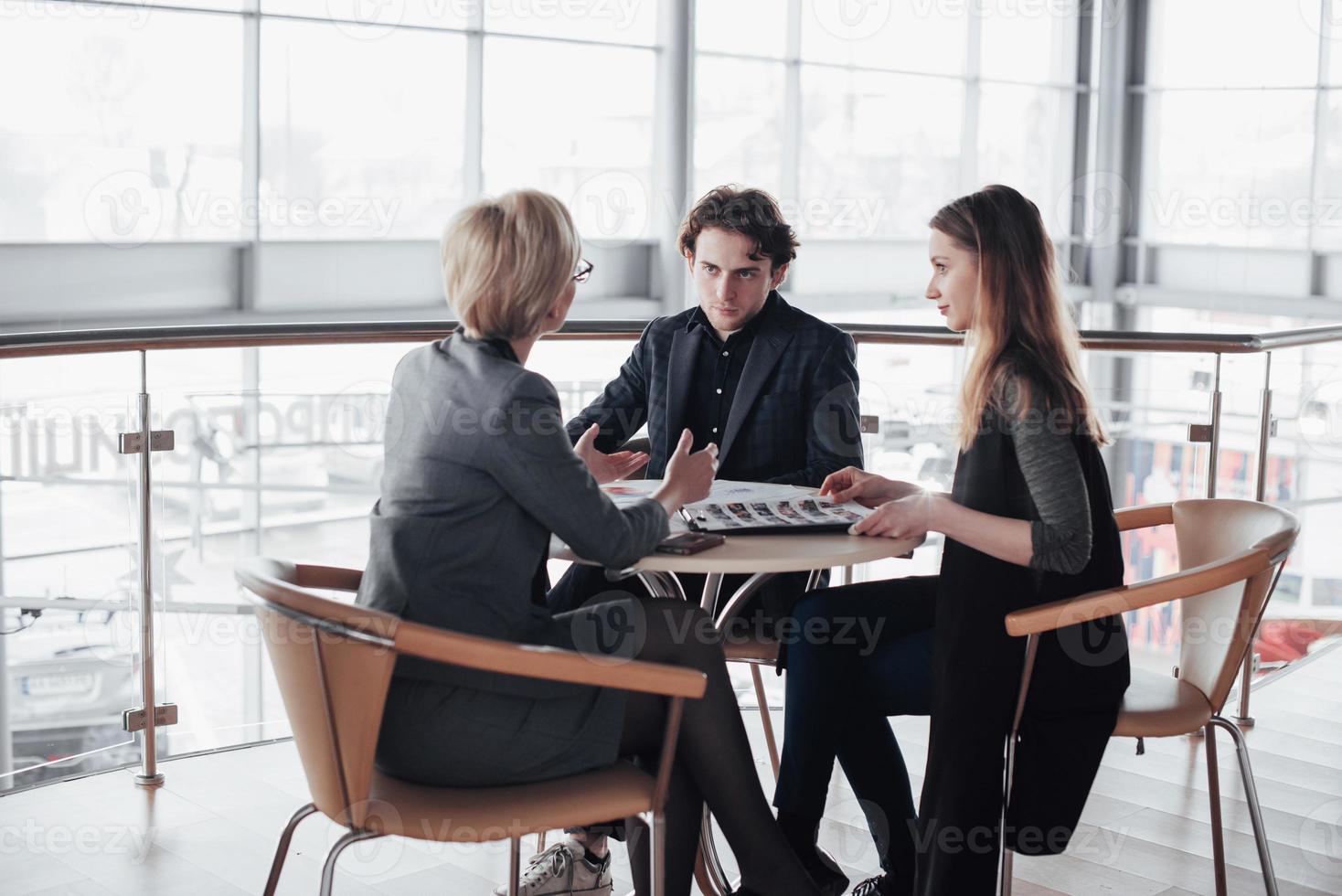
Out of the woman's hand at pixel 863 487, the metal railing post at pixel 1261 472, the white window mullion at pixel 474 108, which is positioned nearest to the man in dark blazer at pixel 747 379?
the woman's hand at pixel 863 487

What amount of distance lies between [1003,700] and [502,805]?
0.74 meters

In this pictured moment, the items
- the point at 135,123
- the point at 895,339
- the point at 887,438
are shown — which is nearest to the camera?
the point at 895,339

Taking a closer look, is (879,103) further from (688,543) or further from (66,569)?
(688,543)

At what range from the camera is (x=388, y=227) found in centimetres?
834

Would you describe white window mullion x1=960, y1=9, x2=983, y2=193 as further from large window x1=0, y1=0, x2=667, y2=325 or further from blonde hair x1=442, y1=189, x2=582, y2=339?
blonde hair x1=442, y1=189, x2=582, y2=339

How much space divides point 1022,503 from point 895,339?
1.35 meters

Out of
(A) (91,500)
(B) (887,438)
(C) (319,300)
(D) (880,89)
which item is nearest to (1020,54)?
(D) (880,89)

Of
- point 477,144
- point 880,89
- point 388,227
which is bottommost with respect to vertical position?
point 388,227

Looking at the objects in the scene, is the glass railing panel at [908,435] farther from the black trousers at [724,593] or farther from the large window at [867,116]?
the large window at [867,116]

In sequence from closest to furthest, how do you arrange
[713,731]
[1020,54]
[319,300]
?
[713,731] → [319,300] → [1020,54]

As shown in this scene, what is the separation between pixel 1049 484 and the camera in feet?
5.97

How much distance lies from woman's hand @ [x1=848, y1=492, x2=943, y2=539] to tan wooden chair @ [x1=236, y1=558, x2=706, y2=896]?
0.46 metres

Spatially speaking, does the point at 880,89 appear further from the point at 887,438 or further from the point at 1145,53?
the point at 887,438

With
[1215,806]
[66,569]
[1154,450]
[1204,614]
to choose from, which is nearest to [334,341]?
[1204,614]
